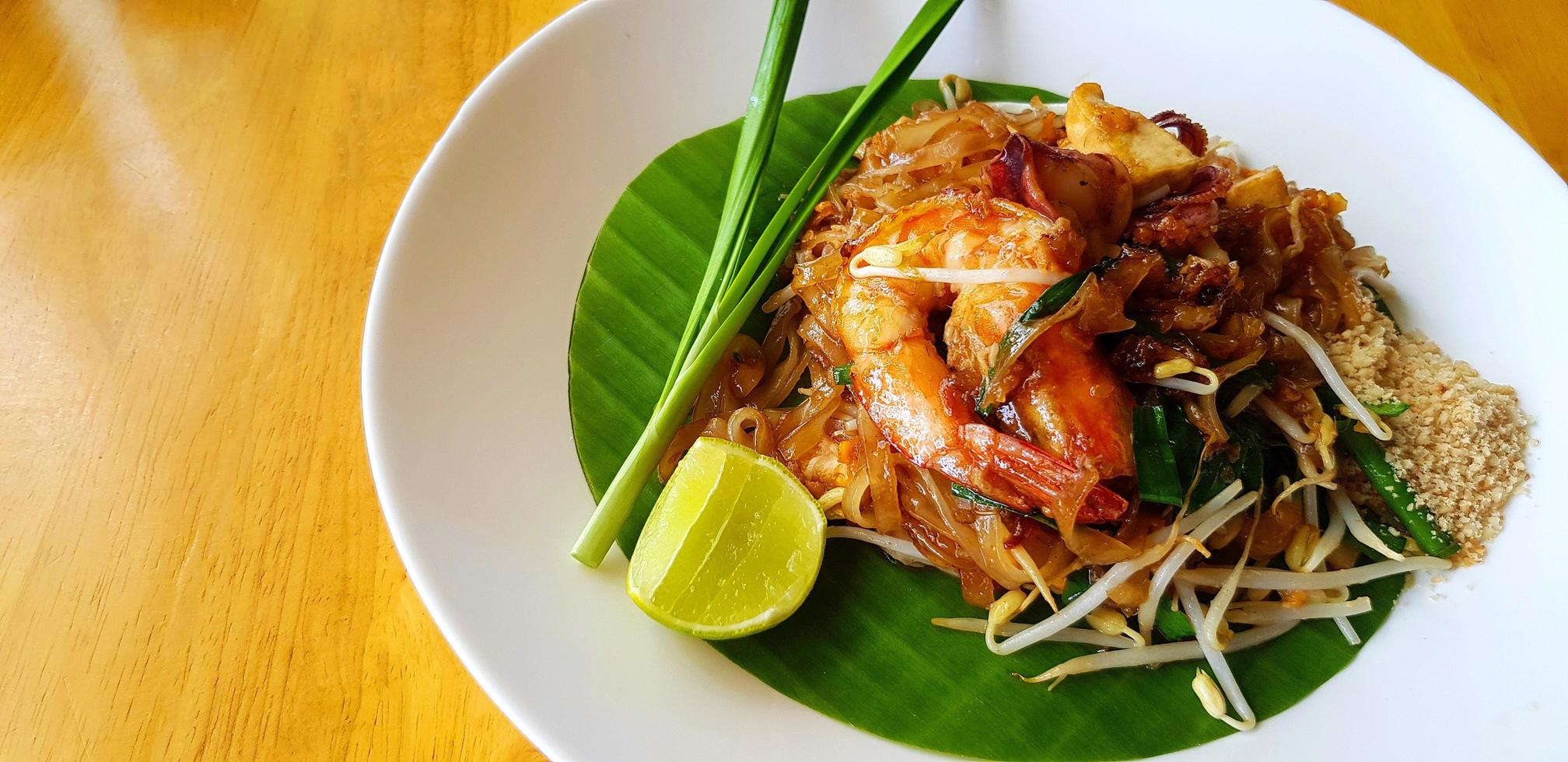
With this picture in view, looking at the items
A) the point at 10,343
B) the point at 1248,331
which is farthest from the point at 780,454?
the point at 10,343

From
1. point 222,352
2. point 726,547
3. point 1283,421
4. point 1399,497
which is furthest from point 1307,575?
point 222,352

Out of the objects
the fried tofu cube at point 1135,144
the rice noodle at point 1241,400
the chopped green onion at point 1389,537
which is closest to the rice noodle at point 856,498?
the rice noodle at point 1241,400

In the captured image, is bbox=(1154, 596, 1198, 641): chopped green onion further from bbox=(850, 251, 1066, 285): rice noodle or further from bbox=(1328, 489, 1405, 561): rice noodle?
bbox=(850, 251, 1066, 285): rice noodle

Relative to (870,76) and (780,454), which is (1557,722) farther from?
(870,76)

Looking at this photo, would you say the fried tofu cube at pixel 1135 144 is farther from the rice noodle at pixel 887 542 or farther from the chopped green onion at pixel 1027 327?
the rice noodle at pixel 887 542

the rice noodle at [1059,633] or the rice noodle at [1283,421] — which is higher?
the rice noodle at [1283,421]
